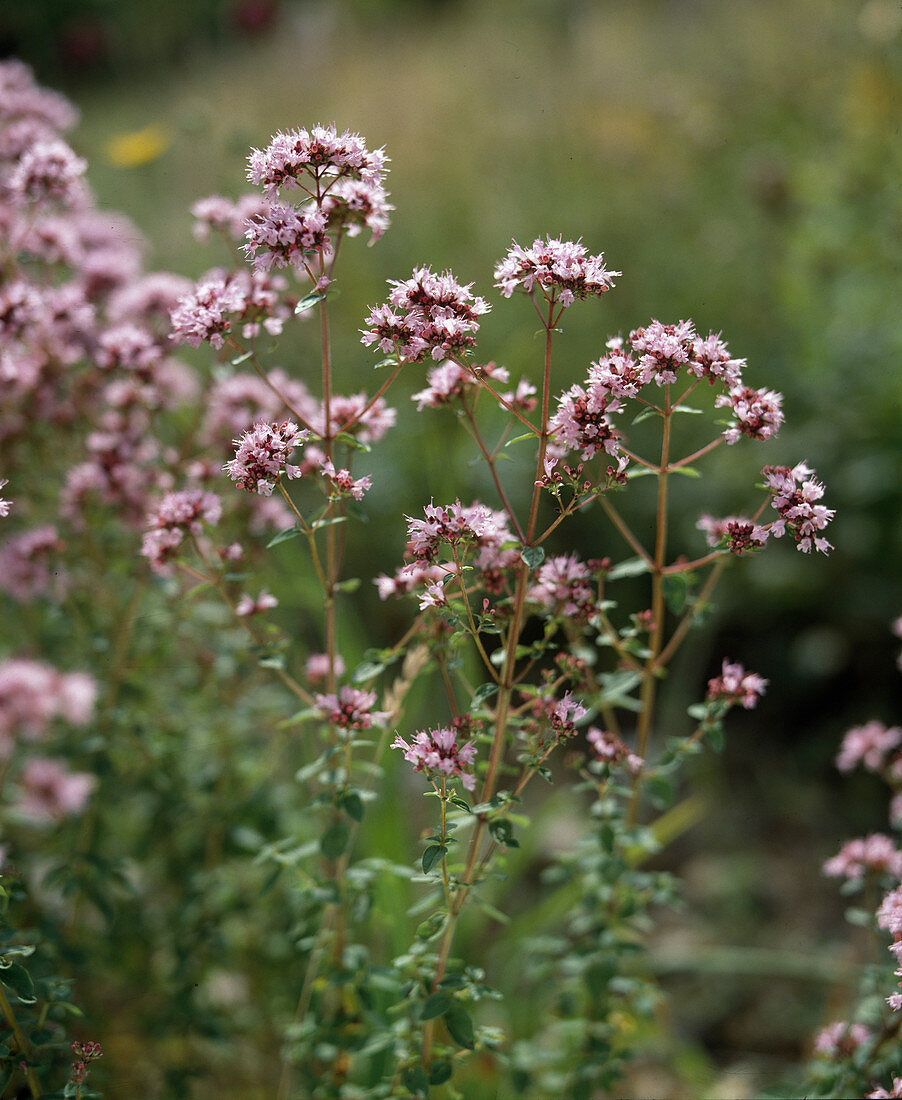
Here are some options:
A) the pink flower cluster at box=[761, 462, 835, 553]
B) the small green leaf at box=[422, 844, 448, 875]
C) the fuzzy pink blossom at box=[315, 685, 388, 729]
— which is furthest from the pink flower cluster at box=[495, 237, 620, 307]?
the small green leaf at box=[422, 844, 448, 875]

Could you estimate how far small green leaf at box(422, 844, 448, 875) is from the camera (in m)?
1.25

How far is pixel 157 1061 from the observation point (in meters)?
2.30

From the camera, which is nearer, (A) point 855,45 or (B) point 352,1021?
(B) point 352,1021

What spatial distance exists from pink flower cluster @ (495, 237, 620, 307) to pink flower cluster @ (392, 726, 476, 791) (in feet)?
2.10

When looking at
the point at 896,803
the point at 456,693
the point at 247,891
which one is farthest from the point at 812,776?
the point at 247,891

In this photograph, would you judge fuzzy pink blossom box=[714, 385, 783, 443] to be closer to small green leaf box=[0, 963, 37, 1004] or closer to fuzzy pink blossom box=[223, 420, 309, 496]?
fuzzy pink blossom box=[223, 420, 309, 496]

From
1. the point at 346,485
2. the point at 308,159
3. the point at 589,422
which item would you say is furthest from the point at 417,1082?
the point at 308,159

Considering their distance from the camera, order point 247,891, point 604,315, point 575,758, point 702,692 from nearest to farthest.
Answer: point 575,758 → point 247,891 → point 702,692 → point 604,315

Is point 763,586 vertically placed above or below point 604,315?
below

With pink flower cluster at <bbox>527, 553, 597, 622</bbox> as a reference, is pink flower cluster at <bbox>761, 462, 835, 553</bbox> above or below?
above

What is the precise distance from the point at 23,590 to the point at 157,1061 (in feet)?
4.11

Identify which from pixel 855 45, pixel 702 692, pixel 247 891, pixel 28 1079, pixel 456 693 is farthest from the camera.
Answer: pixel 855 45

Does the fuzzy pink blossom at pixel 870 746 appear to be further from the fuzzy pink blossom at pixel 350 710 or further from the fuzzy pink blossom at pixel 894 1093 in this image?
the fuzzy pink blossom at pixel 350 710

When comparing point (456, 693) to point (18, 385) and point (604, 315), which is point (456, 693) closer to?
point (18, 385)
